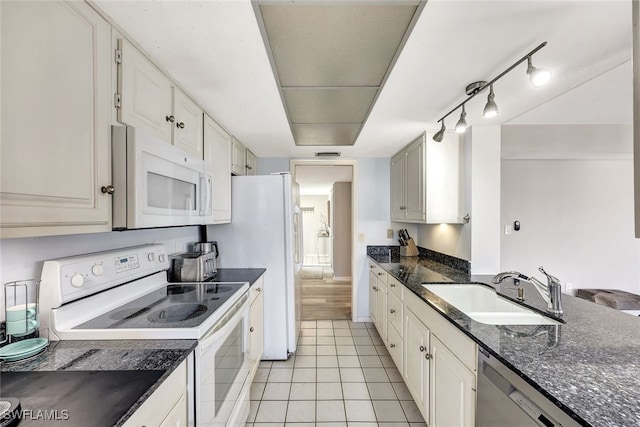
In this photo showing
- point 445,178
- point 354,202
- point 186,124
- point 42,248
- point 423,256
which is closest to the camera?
point 42,248

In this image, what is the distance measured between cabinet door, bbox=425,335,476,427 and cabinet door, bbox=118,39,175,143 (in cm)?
184

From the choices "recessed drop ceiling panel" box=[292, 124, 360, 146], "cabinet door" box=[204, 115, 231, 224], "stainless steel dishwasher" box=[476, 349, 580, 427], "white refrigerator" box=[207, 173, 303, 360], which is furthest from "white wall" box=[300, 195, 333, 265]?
"stainless steel dishwasher" box=[476, 349, 580, 427]

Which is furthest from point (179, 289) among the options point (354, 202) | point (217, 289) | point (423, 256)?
point (423, 256)

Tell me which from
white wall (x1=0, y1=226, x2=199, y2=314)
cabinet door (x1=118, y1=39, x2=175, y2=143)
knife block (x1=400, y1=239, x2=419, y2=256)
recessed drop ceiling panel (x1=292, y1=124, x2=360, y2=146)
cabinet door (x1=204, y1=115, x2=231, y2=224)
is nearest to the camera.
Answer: white wall (x1=0, y1=226, x2=199, y2=314)

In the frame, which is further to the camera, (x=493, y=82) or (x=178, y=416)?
(x=493, y=82)

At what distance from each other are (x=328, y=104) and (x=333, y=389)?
7.20ft

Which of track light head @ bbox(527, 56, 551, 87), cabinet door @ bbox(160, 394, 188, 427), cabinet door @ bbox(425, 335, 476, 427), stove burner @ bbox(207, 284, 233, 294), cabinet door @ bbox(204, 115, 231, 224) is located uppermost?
track light head @ bbox(527, 56, 551, 87)

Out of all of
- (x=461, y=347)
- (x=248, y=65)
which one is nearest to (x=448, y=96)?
(x=248, y=65)

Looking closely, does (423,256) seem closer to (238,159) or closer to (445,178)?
(445,178)

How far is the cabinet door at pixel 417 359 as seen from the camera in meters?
1.62

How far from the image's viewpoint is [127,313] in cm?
125

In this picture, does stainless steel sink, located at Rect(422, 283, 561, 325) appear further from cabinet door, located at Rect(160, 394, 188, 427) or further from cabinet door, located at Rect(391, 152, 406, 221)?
cabinet door, located at Rect(160, 394, 188, 427)

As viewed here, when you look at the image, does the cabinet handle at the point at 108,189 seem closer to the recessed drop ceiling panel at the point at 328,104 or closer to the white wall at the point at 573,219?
the recessed drop ceiling panel at the point at 328,104

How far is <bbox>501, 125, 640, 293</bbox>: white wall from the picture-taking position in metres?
3.30
